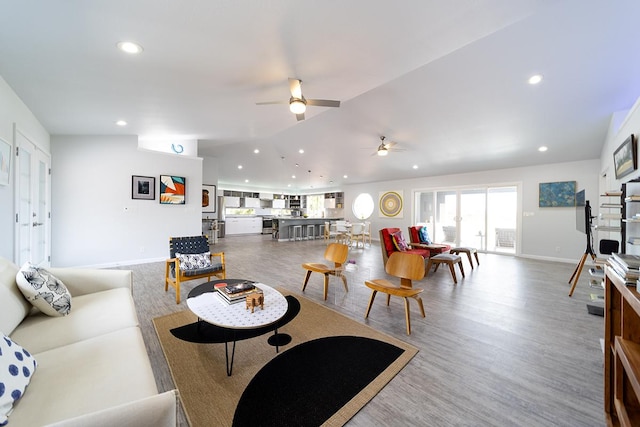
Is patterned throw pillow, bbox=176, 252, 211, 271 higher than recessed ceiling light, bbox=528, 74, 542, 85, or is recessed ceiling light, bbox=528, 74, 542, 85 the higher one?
recessed ceiling light, bbox=528, 74, 542, 85

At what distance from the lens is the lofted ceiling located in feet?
6.11

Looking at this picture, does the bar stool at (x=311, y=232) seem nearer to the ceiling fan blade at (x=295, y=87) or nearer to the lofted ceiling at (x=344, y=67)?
the lofted ceiling at (x=344, y=67)

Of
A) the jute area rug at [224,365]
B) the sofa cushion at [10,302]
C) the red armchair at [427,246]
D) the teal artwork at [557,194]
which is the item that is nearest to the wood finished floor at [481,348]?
the jute area rug at [224,365]

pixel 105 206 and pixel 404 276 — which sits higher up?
pixel 105 206

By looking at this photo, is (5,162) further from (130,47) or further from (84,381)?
(84,381)

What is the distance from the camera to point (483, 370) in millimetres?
1918

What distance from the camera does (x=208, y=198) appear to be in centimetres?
863

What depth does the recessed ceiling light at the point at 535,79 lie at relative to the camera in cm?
356

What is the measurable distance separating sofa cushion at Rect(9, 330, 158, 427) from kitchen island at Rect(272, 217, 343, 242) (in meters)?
8.13

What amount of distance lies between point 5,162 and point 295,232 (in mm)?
7728

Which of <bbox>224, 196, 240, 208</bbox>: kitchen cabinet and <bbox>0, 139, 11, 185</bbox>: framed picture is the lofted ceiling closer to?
<bbox>0, 139, 11, 185</bbox>: framed picture

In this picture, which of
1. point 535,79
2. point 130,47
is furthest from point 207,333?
point 535,79

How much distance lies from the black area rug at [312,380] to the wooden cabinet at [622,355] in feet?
3.97

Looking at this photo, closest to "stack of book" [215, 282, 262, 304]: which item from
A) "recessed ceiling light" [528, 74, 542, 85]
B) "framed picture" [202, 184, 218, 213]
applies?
"recessed ceiling light" [528, 74, 542, 85]
